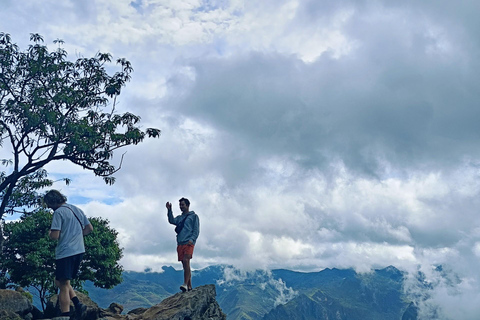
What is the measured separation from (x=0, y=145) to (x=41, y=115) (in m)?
3.94

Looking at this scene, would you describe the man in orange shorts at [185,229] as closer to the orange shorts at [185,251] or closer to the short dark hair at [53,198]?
the orange shorts at [185,251]

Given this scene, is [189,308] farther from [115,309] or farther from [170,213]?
[115,309]

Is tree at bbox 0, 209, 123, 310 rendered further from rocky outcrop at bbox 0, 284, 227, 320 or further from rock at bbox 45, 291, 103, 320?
rocky outcrop at bbox 0, 284, 227, 320

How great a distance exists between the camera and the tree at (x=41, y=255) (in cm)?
3206

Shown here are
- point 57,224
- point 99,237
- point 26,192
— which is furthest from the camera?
point 99,237

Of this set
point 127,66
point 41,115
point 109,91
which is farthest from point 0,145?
point 127,66

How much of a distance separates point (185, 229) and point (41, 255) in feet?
71.8

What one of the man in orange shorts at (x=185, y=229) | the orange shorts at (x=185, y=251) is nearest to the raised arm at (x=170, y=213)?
the man in orange shorts at (x=185, y=229)

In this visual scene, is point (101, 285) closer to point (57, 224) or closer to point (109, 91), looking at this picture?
point (109, 91)

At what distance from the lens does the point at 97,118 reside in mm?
22531

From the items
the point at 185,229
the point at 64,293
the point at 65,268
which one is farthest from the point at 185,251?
the point at 65,268

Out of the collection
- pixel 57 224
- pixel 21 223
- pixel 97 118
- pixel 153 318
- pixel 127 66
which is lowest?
pixel 153 318

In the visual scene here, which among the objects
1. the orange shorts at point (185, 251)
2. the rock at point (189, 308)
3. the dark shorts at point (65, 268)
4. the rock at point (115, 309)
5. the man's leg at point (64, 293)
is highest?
the orange shorts at point (185, 251)

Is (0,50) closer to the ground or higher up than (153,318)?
higher up
